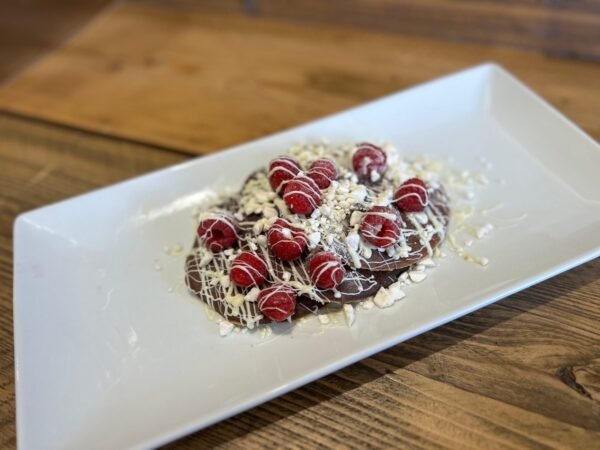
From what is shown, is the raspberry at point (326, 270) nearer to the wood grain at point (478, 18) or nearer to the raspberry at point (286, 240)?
the raspberry at point (286, 240)

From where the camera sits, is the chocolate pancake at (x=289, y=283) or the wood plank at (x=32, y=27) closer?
the chocolate pancake at (x=289, y=283)

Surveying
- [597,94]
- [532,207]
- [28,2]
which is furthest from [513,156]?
[28,2]

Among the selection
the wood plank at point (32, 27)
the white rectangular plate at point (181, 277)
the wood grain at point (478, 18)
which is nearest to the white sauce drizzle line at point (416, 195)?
the white rectangular plate at point (181, 277)

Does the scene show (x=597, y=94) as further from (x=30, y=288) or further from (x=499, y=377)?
(x=30, y=288)

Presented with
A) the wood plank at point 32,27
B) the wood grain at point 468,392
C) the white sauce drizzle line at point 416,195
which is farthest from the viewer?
the wood plank at point 32,27

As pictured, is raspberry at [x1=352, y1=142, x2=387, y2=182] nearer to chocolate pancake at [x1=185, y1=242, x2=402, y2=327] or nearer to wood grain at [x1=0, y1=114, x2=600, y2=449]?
chocolate pancake at [x1=185, y1=242, x2=402, y2=327]

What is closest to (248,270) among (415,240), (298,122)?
(415,240)
